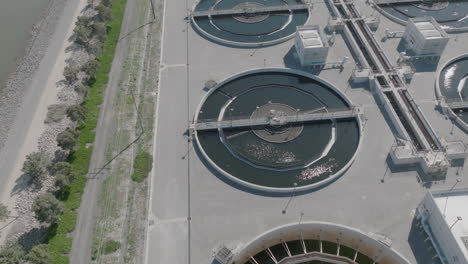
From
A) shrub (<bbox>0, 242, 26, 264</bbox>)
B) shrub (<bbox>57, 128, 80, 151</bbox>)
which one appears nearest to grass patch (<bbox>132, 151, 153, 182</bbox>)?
shrub (<bbox>57, 128, 80, 151</bbox>)


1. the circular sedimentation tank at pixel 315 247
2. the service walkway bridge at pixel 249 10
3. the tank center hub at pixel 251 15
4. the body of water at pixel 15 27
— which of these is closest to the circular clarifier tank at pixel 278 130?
the circular sedimentation tank at pixel 315 247

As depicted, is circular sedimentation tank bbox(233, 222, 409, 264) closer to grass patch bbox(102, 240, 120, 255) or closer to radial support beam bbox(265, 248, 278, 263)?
radial support beam bbox(265, 248, 278, 263)

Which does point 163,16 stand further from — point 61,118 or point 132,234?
point 132,234

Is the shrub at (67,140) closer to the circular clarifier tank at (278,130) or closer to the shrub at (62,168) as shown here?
the shrub at (62,168)

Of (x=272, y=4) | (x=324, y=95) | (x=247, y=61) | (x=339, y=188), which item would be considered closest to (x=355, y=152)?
(x=339, y=188)

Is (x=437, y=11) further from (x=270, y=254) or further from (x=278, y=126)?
(x=270, y=254)

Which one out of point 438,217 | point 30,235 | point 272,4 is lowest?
point 30,235
